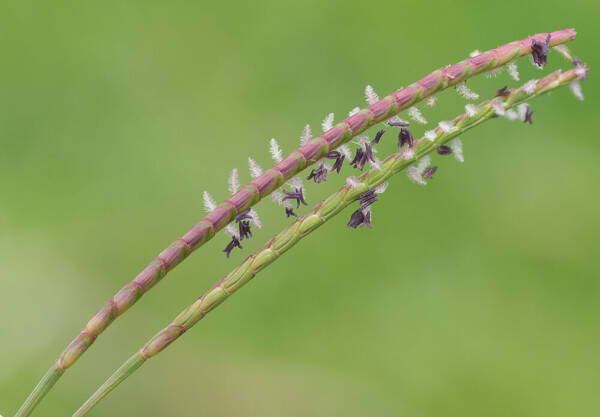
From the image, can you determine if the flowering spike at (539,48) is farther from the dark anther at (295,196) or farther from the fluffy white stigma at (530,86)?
the dark anther at (295,196)

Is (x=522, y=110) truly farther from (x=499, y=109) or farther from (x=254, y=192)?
(x=254, y=192)

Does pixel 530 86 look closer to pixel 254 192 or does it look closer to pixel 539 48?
pixel 539 48

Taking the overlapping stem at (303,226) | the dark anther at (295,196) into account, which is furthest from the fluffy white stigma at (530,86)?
the dark anther at (295,196)

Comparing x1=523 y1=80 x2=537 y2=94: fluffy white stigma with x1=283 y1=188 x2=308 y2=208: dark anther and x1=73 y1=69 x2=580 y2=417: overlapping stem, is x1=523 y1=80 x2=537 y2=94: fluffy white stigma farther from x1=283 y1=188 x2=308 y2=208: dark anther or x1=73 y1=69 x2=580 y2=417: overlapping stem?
x1=283 y1=188 x2=308 y2=208: dark anther

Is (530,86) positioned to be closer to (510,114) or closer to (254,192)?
(510,114)

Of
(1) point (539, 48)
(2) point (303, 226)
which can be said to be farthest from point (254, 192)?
(1) point (539, 48)

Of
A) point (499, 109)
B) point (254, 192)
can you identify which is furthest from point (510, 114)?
point (254, 192)

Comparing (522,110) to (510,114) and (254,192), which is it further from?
(254,192)

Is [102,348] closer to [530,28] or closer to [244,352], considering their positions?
[244,352]

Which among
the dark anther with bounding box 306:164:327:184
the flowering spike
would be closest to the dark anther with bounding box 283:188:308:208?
the dark anther with bounding box 306:164:327:184

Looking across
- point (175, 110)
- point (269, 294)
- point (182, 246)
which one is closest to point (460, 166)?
point (269, 294)
